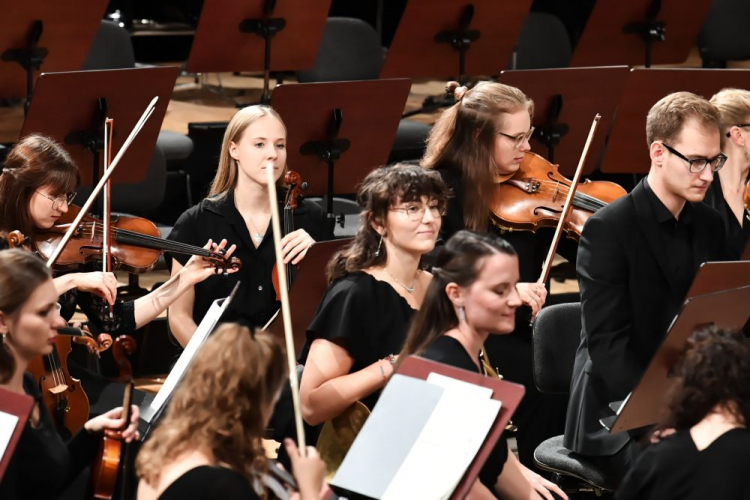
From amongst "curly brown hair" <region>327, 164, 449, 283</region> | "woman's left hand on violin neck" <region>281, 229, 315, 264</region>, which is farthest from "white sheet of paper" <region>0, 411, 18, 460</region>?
"woman's left hand on violin neck" <region>281, 229, 315, 264</region>

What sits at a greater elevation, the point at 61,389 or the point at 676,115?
the point at 676,115

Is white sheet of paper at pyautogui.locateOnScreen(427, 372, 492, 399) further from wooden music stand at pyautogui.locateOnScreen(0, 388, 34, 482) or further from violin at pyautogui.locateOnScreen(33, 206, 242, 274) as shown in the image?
violin at pyautogui.locateOnScreen(33, 206, 242, 274)

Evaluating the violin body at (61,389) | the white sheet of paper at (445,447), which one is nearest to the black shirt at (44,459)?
the violin body at (61,389)

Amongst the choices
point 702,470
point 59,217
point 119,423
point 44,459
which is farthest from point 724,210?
point 44,459

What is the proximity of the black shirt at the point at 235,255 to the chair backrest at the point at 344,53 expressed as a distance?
1962mm

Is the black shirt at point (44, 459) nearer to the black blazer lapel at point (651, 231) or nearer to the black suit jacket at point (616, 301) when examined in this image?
the black suit jacket at point (616, 301)

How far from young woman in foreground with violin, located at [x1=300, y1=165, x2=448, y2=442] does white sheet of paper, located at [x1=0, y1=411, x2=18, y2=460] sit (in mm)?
842

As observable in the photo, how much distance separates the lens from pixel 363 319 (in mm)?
2703

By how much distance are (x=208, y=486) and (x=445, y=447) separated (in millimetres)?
405

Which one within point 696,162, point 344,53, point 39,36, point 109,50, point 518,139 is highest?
point 696,162

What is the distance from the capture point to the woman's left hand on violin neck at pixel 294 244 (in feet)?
10.6

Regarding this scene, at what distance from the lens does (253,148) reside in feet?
11.2

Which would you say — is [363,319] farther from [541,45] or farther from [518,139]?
[541,45]

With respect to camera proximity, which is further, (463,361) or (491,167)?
(491,167)
